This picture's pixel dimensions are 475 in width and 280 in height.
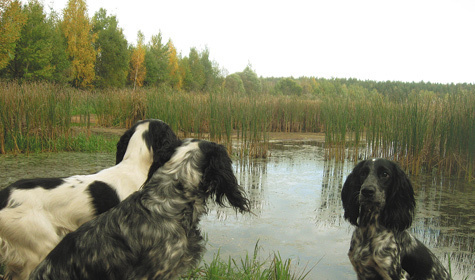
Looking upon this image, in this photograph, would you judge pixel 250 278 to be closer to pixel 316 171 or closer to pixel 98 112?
pixel 316 171

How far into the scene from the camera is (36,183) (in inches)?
112

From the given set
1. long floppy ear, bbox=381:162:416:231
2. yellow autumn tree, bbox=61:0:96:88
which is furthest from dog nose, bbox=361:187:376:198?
yellow autumn tree, bbox=61:0:96:88

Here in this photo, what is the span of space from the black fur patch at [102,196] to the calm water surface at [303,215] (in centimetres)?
141

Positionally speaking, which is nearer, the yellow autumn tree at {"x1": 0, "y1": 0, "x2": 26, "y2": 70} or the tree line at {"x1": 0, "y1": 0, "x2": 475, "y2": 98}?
the yellow autumn tree at {"x1": 0, "y1": 0, "x2": 26, "y2": 70}

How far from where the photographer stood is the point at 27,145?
820 cm

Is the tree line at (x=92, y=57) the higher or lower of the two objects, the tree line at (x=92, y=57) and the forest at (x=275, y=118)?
the higher

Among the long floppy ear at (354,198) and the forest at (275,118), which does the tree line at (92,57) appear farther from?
the long floppy ear at (354,198)

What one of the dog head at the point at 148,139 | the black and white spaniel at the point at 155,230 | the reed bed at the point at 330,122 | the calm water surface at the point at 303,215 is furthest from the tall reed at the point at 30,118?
the black and white spaniel at the point at 155,230

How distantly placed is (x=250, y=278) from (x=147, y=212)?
4.56 ft

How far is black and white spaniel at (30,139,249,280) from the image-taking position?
205 centimetres

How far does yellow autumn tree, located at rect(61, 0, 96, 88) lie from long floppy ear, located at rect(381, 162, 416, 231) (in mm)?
33497

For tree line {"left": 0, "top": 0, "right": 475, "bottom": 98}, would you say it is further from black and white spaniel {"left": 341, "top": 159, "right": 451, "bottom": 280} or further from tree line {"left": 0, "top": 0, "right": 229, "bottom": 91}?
black and white spaniel {"left": 341, "top": 159, "right": 451, "bottom": 280}

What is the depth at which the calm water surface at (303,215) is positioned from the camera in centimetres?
420

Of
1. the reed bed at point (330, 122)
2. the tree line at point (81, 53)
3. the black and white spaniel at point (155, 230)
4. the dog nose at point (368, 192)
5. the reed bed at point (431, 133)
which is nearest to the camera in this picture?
the black and white spaniel at point (155, 230)
